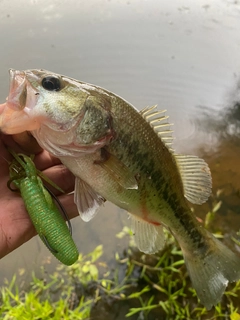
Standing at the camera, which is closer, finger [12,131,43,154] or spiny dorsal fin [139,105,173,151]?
spiny dorsal fin [139,105,173,151]

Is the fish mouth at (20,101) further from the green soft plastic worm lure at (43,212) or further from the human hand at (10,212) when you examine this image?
the human hand at (10,212)

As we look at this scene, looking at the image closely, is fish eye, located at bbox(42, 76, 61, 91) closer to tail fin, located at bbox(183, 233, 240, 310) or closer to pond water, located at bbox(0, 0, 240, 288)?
tail fin, located at bbox(183, 233, 240, 310)

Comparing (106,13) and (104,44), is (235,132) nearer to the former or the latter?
(104,44)

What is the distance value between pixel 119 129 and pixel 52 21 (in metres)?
4.27

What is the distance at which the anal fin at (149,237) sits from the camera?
5.90 ft

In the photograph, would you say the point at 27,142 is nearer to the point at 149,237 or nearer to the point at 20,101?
the point at 20,101

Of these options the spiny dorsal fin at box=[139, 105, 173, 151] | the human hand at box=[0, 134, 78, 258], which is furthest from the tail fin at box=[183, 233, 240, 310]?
the human hand at box=[0, 134, 78, 258]

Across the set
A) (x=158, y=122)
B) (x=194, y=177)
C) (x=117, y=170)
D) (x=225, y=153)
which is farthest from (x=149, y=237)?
(x=225, y=153)

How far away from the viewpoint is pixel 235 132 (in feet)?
12.9

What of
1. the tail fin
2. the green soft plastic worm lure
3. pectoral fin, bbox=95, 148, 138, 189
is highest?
pectoral fin, bbox=95, 148, 138, 189

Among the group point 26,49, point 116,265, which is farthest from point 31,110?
point 26,49

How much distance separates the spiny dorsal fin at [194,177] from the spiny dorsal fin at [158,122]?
13 centimetres

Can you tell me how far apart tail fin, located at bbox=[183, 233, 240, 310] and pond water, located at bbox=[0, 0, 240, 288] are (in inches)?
47.1

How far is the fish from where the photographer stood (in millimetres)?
1394
